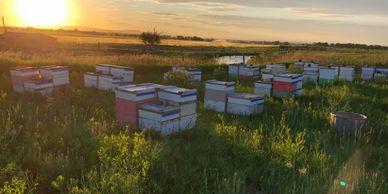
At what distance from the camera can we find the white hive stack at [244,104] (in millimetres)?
9289

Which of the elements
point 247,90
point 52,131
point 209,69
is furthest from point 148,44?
point 52,131

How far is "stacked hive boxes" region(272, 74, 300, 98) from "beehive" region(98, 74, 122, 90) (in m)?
5.54

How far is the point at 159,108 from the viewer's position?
7285mm

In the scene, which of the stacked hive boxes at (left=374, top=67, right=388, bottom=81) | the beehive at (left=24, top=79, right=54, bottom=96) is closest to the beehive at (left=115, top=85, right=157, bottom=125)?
the beehive at (left=24, top=79, right=54, bottom=96)

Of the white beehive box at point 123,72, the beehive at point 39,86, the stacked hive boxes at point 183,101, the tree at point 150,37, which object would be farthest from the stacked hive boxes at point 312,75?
the tree at point 150,37

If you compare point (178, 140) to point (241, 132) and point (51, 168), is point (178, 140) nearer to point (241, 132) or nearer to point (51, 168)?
point (241, 132)

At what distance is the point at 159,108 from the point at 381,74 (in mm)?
15327

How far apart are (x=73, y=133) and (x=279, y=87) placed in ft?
24.9

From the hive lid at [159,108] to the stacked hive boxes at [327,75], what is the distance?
10825 millimetres

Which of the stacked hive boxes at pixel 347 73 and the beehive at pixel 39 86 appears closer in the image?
the beehive at pixel 39 86

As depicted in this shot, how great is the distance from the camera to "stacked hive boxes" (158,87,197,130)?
293 inches

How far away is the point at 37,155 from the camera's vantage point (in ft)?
18.0

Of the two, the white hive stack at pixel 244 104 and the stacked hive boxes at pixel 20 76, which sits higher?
the stacked hive boxes at pixel 20 76

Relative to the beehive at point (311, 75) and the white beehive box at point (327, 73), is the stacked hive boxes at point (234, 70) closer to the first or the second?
the beehive at point (311, 75)
